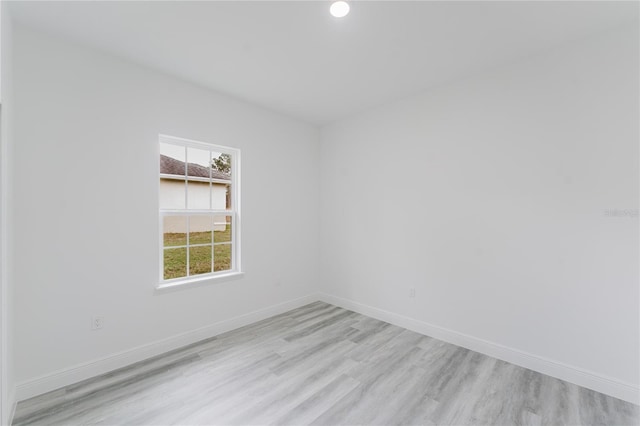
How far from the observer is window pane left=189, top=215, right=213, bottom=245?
3.13 m

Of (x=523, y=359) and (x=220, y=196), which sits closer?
(x=523, y=359)

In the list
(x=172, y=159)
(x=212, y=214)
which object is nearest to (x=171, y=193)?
(x=172, y=159)

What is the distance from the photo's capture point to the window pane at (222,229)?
3.37 metres

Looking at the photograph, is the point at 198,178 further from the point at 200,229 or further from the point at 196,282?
the point at 196,282

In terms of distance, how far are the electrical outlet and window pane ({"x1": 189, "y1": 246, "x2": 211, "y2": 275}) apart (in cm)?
88

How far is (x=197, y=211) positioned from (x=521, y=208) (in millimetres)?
3304

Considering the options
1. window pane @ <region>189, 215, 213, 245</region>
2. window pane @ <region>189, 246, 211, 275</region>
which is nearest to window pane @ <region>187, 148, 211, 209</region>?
window pane @ <region>189, 215, 213, 245</region>

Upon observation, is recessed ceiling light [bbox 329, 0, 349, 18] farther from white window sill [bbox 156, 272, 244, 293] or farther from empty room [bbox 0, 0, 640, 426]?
white window sill [bbox 156, 272, 244, 293]

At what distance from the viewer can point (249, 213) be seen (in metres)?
3.59

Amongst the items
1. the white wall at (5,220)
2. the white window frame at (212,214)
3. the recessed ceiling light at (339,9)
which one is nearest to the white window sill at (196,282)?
the white window frame at (212,214)

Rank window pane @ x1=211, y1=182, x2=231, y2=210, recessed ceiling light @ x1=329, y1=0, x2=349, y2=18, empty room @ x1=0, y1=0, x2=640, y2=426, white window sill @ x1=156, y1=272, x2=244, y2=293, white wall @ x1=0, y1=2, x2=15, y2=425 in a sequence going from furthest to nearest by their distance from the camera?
window pane @ x1=211, y1=182, x2=231, y2=210 < white window sill @ x1=156, y1=272, x2=244, y2=293 < empty room @ x1=0, y1=0, x2=640, y2=426 < recessed ceiling light @ x1=329, y1=0, x2=349, y2=18 < white wall @ x1=0, y1=2, x2=15, y2=425

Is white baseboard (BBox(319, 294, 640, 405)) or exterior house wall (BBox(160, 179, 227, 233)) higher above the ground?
exterior house wall (BBox(160, 179, 227, 233))

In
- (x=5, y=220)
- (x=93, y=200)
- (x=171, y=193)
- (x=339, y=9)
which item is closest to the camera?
(x=5, y=220)

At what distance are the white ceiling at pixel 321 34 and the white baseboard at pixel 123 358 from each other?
8.81 ft
